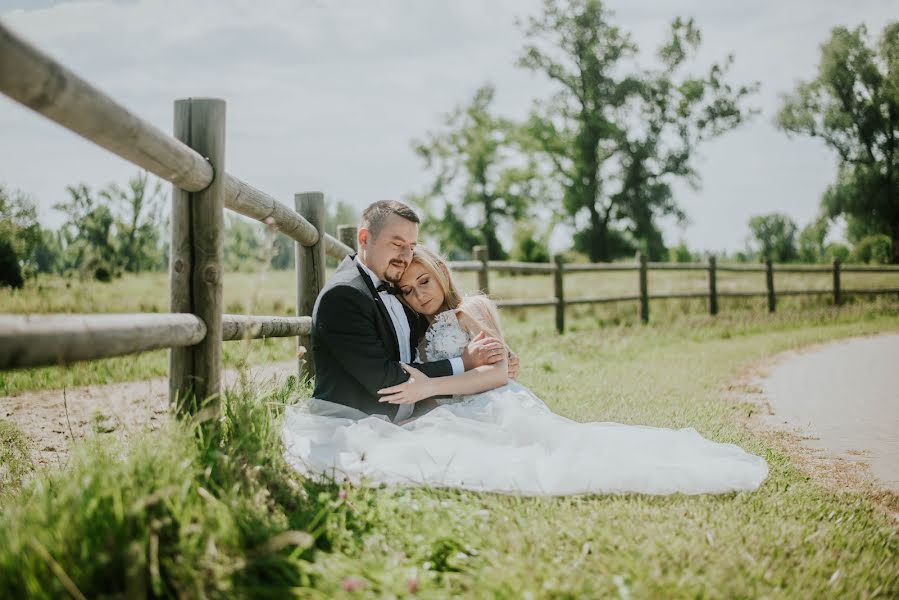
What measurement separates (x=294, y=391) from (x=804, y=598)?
2729 mm

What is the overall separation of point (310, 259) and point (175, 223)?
1949mm

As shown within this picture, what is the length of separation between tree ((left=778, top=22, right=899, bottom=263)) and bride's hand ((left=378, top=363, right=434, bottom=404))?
35.7 meters

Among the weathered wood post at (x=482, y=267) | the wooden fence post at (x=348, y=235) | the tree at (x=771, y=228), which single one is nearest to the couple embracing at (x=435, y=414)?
the wooden fence post at (x=348, y=235)

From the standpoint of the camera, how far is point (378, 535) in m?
2.04

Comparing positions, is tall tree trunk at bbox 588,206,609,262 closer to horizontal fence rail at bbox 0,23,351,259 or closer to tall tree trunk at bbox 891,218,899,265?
tall tree trunk at bbox 891,218,899,265

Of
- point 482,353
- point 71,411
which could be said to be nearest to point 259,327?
point 482,353

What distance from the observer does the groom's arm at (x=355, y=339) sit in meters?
3.03

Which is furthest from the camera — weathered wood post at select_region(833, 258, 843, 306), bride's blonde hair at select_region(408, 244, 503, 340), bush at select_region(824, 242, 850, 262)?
bush at select_region(824, 242, 850, 262)

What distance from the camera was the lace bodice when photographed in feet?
11.7

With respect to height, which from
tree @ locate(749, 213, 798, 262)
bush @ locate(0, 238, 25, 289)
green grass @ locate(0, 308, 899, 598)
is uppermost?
tree @ locate(749, 213, 798, 262)

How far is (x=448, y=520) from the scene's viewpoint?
2.09m

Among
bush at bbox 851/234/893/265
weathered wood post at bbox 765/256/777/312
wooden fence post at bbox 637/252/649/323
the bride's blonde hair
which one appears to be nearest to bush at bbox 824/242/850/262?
bush at bbox 851/234/893/265

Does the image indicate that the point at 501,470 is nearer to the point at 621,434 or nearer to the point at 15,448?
the point at 621,434

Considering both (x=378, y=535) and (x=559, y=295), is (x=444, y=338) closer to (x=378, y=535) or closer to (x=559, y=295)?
(x=378, y=535)
